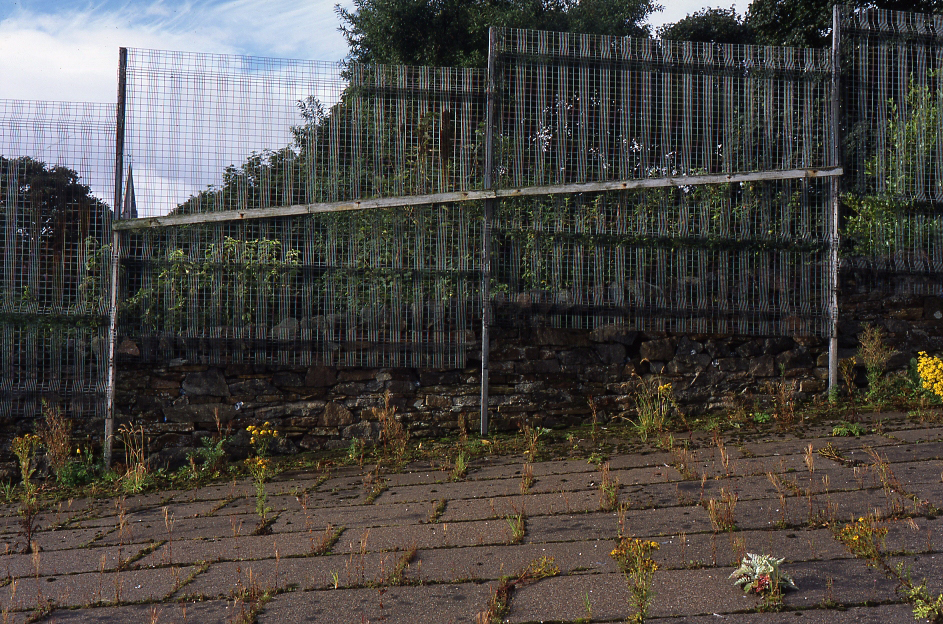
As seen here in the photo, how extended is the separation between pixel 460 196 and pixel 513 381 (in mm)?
1676

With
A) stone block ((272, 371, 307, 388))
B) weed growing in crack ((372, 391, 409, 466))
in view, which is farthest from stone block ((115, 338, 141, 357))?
weed growing in crack ((372, 391, 409, 466))

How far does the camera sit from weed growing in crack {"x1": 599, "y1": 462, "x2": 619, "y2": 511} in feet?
13.7

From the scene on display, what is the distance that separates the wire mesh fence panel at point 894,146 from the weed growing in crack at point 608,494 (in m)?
3.77

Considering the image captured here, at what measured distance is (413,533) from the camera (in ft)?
12.9

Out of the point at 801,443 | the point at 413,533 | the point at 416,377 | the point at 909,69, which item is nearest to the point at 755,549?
the point at 413,533

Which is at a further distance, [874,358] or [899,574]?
[874,358]

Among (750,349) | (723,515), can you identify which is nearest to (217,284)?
(723,515)

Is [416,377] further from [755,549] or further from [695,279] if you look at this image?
[755,549]

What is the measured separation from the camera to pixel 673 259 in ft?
21.7

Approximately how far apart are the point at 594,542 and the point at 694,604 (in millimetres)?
815

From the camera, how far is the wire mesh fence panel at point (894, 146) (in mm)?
6820

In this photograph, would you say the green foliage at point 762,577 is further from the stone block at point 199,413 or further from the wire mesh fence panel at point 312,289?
the stone block at point 199,413

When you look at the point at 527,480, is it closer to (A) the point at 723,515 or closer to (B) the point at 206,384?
(A) the point at 723,515

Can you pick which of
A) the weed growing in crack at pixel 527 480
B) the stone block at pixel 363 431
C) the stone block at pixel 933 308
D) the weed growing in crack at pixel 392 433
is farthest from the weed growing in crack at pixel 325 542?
the stone block at pixel 933 308
